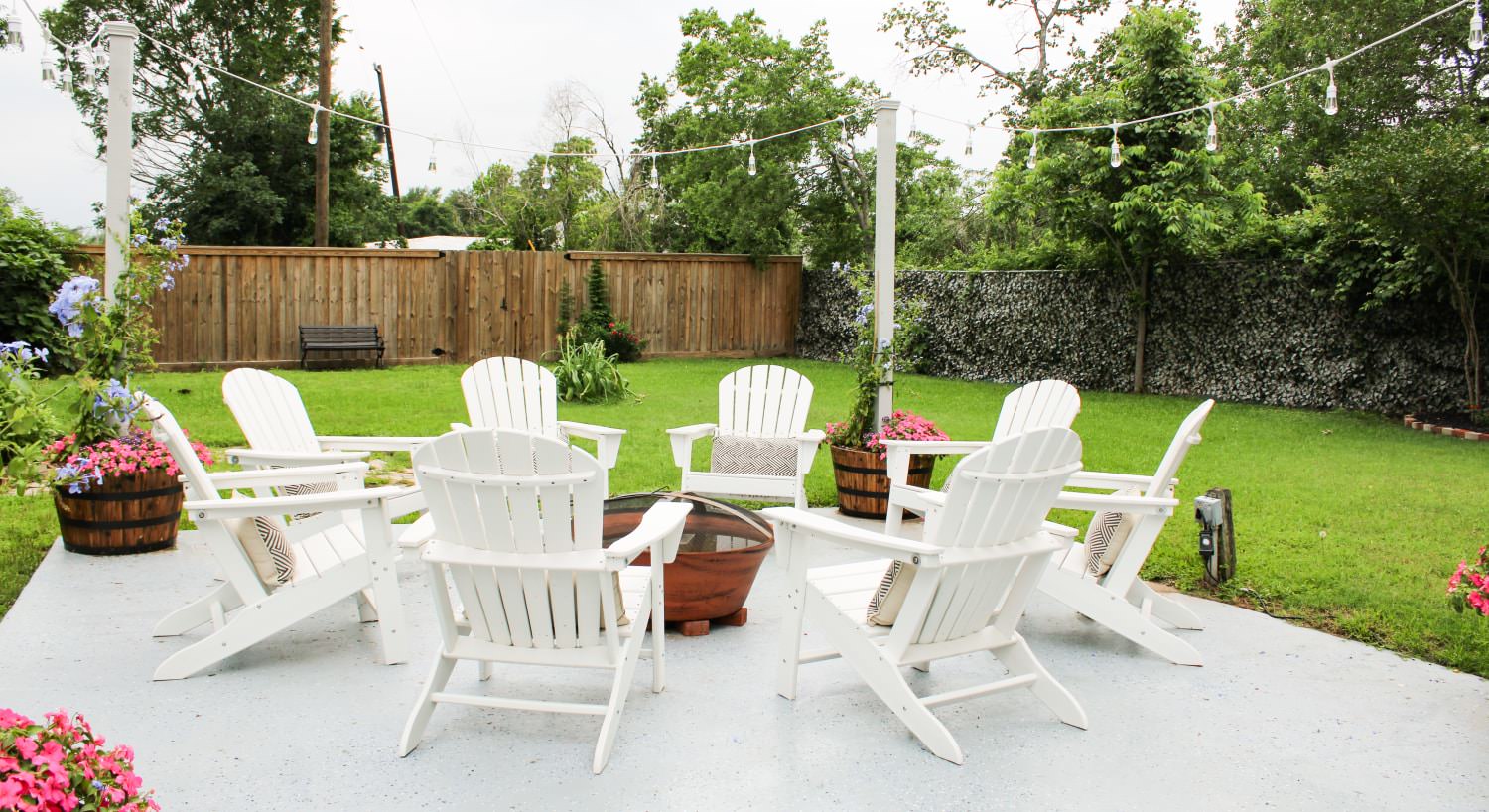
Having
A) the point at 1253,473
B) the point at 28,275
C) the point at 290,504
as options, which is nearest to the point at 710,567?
the point at 290,504

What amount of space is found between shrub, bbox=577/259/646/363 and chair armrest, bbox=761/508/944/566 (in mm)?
10089

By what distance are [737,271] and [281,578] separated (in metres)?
11.5

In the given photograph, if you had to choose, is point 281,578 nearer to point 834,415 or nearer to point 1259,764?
point 1259,764

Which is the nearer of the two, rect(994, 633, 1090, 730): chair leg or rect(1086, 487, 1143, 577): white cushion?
rect(994, 633, 1090, 730): chair leg

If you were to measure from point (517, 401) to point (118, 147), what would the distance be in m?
1.92

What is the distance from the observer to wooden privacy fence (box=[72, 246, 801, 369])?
1123cm

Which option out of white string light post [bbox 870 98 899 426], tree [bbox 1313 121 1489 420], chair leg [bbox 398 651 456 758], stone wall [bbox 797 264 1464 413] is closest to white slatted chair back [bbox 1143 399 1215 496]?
white string light post [bbox 870 98 899 426]

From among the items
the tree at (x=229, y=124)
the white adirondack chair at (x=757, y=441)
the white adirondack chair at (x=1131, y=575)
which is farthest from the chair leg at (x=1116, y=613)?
the tree at (x=229, y=124)

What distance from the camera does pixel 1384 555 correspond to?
4.34m

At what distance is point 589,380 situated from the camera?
30.7 ft

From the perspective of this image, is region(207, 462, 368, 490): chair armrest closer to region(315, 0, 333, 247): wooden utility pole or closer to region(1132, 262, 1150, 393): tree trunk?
region(1132, 262, 1150, 393): tree trunk

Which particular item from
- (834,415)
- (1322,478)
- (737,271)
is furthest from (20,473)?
(737,271)

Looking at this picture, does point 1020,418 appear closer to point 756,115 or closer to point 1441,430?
point 1441,430

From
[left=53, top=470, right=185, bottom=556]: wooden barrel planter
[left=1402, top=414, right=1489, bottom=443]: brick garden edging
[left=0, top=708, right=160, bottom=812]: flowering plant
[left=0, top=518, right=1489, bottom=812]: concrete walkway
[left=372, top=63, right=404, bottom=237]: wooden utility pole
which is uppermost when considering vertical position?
[left=372, top=63, right=404, bottom=237]: wooden utility pole
